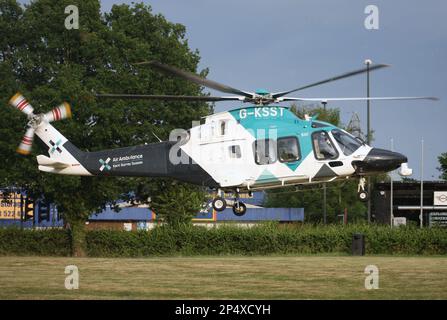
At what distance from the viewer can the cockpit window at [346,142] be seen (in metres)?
29.2

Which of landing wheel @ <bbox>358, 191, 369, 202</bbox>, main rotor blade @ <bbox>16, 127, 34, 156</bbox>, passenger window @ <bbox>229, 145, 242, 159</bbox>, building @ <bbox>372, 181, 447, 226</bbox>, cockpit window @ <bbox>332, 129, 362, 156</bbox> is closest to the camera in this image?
cockpit window @ <bbox>332, 129, 362, 156</bbox>

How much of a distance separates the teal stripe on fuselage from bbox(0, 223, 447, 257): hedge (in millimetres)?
24882

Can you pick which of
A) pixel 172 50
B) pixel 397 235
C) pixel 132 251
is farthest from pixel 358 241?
pixel 172 50

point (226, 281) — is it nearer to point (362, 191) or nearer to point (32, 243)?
point (362, 191)

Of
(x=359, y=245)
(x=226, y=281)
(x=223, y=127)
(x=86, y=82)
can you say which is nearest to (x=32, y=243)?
(x=86, y=82)

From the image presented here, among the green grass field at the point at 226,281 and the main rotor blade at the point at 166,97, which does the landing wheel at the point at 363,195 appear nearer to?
the green grass field at the point at 226,281

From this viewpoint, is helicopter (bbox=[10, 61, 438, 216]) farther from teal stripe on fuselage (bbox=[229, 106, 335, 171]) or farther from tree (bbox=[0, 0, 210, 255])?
tree (bbox=[0, 0, 210, 255])

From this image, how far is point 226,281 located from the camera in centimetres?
2978

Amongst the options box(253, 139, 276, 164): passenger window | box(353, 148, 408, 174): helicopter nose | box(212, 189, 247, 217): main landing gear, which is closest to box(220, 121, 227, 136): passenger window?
box(253, 139, 276, 164): passenger window

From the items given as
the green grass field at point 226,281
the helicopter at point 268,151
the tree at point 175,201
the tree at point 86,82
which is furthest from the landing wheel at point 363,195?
the tree at point 175,201

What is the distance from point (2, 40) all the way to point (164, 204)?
17483 mm

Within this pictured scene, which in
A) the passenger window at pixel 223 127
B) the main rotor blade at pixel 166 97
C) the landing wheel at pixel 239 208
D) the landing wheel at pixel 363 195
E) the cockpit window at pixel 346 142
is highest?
the main rotor blade at pixel 166 97

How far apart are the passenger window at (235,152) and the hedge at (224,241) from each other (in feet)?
79.8

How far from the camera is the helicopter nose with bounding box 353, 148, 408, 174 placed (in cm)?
2873
